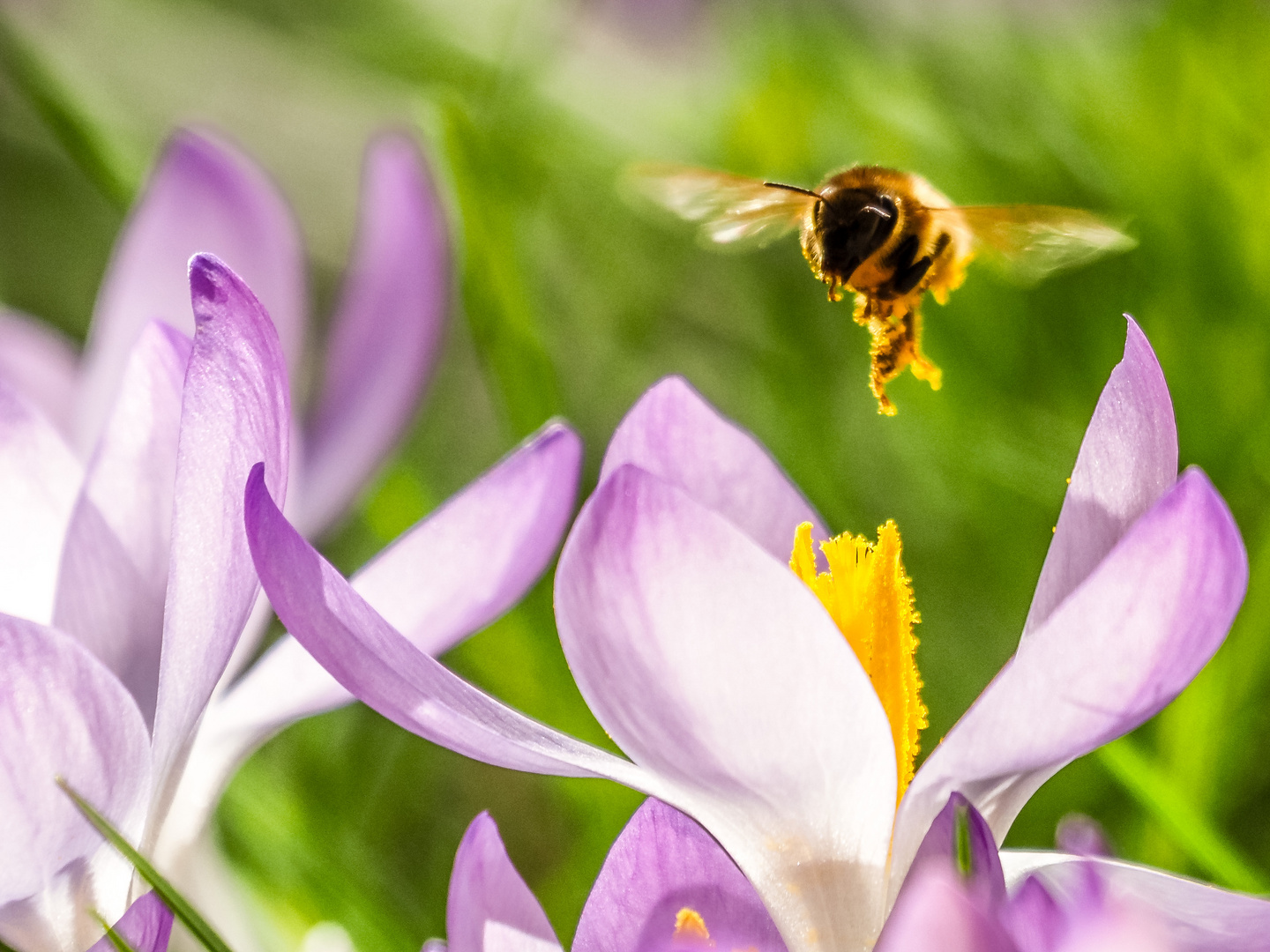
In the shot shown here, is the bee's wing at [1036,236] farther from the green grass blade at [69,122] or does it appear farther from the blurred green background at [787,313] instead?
the green grass blade at [69,122]

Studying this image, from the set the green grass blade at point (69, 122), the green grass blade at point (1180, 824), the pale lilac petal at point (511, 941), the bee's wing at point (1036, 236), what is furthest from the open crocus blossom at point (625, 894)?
the green grass blade at point (69, 122)

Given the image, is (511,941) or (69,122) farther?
(69,122)

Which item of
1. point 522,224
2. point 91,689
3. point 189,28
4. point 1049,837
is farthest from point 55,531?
point 189,28

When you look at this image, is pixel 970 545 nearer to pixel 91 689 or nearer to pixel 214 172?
pixel 214 172

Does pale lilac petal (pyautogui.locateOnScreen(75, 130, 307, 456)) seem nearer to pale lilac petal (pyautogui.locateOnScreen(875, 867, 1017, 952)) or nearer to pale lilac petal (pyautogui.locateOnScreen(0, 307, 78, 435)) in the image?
pale lilac petal (pyautogui.locateOnScreen(0, 307, 78, 435))

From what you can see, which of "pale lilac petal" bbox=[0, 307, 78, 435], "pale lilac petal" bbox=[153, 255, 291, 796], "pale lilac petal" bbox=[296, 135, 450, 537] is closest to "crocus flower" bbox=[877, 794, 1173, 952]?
Result: "pale lilac petal" bbox=[153, 255, 291, 796]

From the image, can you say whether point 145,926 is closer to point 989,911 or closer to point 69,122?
point 989,911

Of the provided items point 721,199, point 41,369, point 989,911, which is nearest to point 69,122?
point 41,369
